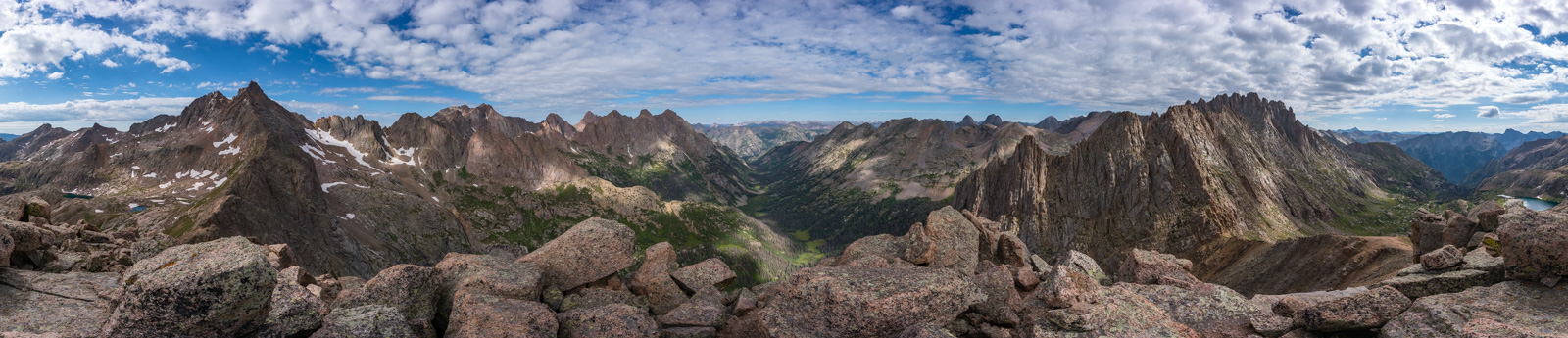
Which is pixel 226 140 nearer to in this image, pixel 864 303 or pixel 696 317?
pixel 696 317

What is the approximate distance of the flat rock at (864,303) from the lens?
48.4ft

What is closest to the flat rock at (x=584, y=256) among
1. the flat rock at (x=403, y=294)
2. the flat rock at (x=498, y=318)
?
the flat rock at (x=403, y=294)

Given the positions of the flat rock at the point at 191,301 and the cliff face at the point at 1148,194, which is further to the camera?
the cliff face at the point at 1148,194

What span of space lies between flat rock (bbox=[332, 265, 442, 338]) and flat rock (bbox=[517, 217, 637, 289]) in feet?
13.4

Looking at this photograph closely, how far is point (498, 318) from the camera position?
15406 millimetres

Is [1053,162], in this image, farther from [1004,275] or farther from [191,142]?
[191,142]

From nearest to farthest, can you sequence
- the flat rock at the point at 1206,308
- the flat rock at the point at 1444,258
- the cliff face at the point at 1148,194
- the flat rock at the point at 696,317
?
the flat rock at the point at 1206,308, the flat rock at the point at 1444,258, the flat rock at the point at 696,317, the cliff face at the point at 1148,194

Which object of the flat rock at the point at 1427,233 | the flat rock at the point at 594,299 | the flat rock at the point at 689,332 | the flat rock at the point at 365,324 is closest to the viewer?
the flat rock at the point at 365,324

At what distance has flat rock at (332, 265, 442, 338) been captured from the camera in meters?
17.8

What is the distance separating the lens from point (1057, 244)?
465 feet

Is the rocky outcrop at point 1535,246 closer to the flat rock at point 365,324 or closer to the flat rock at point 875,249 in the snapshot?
the flat rock at point 875,249

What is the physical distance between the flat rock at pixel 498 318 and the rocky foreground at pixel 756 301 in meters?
0.06

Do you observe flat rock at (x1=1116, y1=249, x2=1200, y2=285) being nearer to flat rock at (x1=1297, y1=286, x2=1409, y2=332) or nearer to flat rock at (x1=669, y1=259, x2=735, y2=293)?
flat rock at (x1=1297, y1=286, x2=1409, y2=332)

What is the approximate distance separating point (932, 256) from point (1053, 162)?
157 meters
